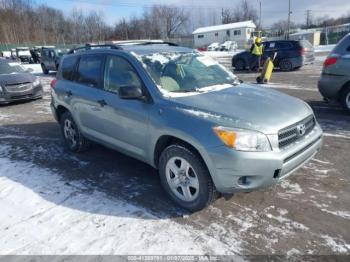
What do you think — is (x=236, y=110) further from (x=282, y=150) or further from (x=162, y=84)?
(x=162, y=84)

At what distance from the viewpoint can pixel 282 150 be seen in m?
3.27

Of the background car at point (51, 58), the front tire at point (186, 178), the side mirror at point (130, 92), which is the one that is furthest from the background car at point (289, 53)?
the front tire at point (186, 178)

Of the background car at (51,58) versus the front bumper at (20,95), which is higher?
the background car at (51,58)

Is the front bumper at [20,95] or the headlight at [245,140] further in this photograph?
the front bumper at [20,95]

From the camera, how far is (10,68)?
11836mm

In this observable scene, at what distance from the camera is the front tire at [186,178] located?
11.2 feet

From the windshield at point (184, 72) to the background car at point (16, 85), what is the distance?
8208mm

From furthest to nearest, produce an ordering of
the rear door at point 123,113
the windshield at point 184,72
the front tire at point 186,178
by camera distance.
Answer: the windshield at point 184,72 < the rear door at point 123,113 < the front tire at point 186,178

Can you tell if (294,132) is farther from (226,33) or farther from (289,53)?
(226,33)

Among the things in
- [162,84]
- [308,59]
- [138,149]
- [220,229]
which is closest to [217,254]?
[220,229]

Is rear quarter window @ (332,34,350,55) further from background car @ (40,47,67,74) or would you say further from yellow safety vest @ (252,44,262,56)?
background car @ (40,47,67,74)

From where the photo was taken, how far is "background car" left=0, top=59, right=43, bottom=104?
10773mm

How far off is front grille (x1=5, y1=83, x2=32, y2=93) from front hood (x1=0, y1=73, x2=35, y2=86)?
10 centimetres

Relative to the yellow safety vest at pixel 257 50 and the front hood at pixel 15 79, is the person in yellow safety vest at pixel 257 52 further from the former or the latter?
the front hood at pixel 15 79
